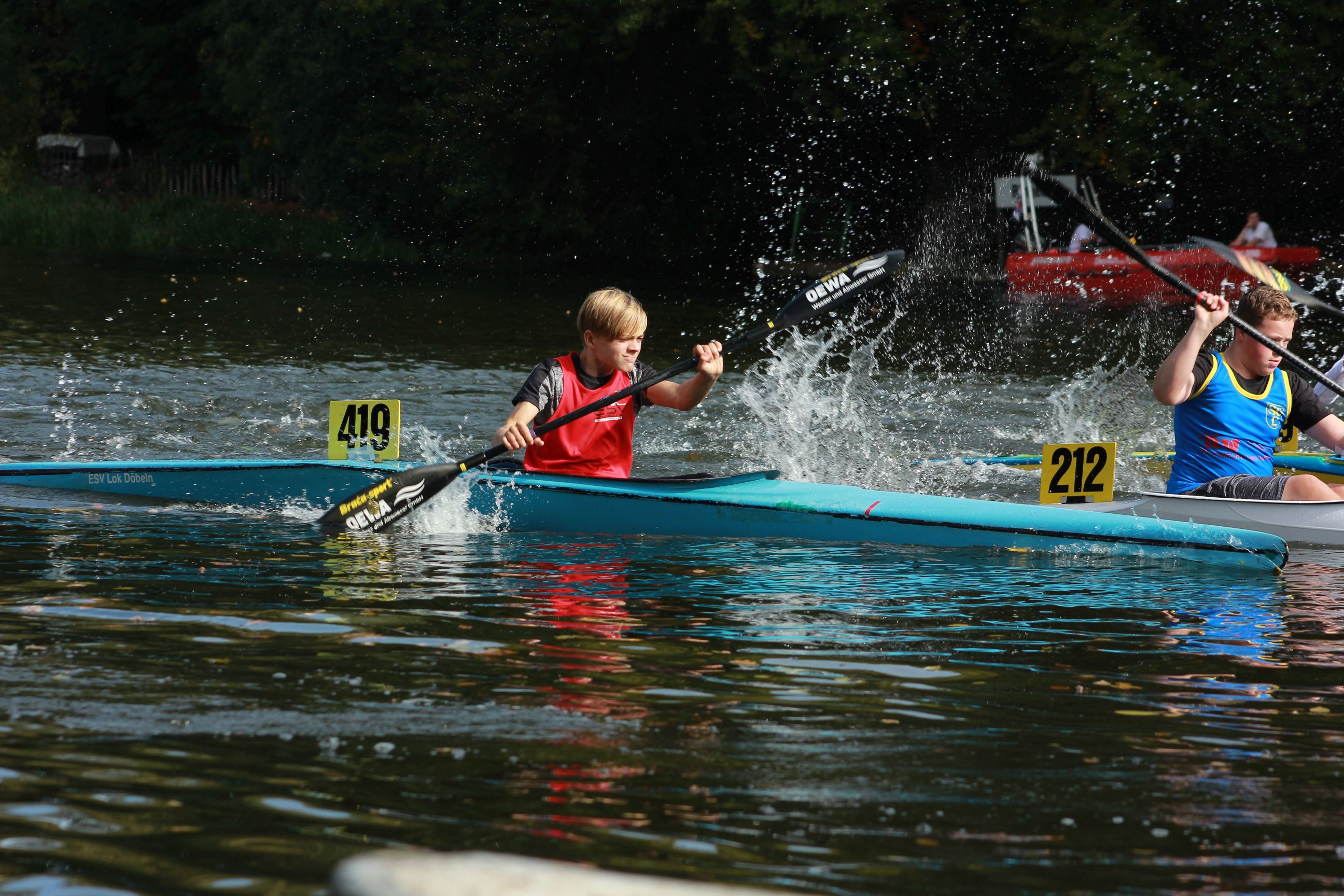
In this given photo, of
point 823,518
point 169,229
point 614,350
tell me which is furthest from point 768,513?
point 169,229

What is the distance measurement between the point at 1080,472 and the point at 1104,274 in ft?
49.9

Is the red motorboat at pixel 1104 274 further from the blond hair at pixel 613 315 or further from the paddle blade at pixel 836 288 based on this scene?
the blond hair at pixel 613 315

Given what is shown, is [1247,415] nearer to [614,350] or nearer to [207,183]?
[614,350]

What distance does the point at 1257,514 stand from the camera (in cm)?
643

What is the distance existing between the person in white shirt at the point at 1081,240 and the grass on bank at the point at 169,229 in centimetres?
1460

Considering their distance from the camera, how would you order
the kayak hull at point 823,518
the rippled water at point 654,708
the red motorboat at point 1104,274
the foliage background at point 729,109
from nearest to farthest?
the rippled water at point 654,708 < the kayak hull at point 823,518 < the red motorboat at point 1104,274 < the foliage background at point 729,109

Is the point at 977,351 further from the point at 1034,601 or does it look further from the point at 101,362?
the point at 1034,601

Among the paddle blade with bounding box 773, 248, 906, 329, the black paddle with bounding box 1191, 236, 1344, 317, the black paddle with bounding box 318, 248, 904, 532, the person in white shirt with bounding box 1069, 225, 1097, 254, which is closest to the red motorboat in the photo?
the person in white shirt with bounding box 1069, 225, 1097, 254

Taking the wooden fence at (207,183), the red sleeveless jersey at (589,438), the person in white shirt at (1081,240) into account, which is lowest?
the red sleeveless jersey at (589,438)

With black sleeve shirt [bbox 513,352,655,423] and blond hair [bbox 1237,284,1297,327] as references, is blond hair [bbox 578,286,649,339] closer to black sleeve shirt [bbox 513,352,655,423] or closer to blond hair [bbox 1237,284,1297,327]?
black sleeve shirt [bbox 513,352,655,423]

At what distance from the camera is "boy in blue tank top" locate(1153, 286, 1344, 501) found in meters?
6.46

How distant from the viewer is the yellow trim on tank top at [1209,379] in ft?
21.2

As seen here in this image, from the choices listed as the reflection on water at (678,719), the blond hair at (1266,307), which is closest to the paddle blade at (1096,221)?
the blond hair at (1266,307)

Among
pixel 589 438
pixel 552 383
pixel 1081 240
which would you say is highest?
pixel 1081 240
